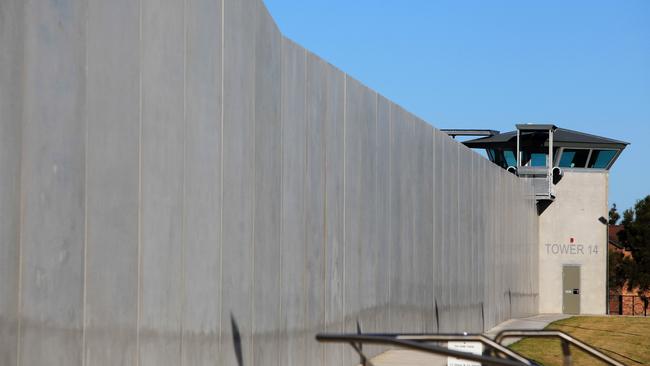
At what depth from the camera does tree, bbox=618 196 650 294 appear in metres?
83.9

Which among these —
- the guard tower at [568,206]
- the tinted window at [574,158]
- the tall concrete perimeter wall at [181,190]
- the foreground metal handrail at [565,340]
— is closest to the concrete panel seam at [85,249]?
the tall concrete perimeter wall at [181,190]

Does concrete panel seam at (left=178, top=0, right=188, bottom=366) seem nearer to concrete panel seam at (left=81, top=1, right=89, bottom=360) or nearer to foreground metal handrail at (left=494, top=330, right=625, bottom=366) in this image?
concrete panel seam at (left=81, top=1, right=89, bottom=360)

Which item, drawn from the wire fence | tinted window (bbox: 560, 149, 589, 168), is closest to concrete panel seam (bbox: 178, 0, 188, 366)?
tinted window (bbox: 560, 149, 589, 168)

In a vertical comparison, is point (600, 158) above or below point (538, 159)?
above

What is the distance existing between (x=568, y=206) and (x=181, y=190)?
37942 millimetres

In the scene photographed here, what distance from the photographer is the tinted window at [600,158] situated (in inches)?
1818

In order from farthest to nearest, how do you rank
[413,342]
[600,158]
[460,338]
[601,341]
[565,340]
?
[600,158], [601,341], [565,340], [460,338], [413,342]

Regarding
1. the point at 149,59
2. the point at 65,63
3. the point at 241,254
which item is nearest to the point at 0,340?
the point at 65,63

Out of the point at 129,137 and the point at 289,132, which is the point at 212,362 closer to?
the point at 129,137

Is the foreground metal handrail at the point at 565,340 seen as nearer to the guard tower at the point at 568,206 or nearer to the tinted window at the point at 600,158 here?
the guard tower at the point at 568,206

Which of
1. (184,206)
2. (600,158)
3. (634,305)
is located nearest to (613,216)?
(634,305)

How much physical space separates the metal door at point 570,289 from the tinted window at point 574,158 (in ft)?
14.4

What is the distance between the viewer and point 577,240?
4491 centimetres

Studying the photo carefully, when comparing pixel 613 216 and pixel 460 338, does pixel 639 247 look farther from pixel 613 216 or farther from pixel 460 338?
pixel 460 338
